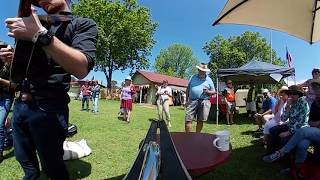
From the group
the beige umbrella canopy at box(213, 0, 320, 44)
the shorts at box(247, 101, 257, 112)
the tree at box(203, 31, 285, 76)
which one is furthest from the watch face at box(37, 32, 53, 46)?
the tree at box(203, 31, 285, 76)

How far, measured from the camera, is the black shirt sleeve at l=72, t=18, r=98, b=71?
1743 mm

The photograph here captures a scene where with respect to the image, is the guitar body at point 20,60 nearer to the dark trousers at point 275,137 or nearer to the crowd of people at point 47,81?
the crowd of people at point 47,81

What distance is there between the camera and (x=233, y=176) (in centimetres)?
488

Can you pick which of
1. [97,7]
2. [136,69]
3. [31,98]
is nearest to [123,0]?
[97,7]

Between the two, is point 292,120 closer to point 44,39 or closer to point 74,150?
point 74,150

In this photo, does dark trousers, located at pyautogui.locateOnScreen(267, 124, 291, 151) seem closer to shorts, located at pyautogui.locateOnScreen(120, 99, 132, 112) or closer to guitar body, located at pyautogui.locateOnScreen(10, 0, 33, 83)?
guitar body, located at pyautogui.locateOnScreen(10, 0, 33, 83)

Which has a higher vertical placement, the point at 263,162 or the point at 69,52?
the point at 69,52

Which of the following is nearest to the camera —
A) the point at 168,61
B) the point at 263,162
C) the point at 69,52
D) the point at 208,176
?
the point at 69,52

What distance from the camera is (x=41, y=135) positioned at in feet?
7.29

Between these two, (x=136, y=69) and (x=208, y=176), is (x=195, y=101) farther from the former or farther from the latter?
(x=136, y=69)

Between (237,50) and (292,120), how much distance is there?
59678 millimetres

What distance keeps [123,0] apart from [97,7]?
5150mm

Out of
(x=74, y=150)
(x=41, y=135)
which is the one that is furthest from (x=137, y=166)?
(x=74, y=150)

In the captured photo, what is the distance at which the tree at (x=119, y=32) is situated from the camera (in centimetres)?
4706
